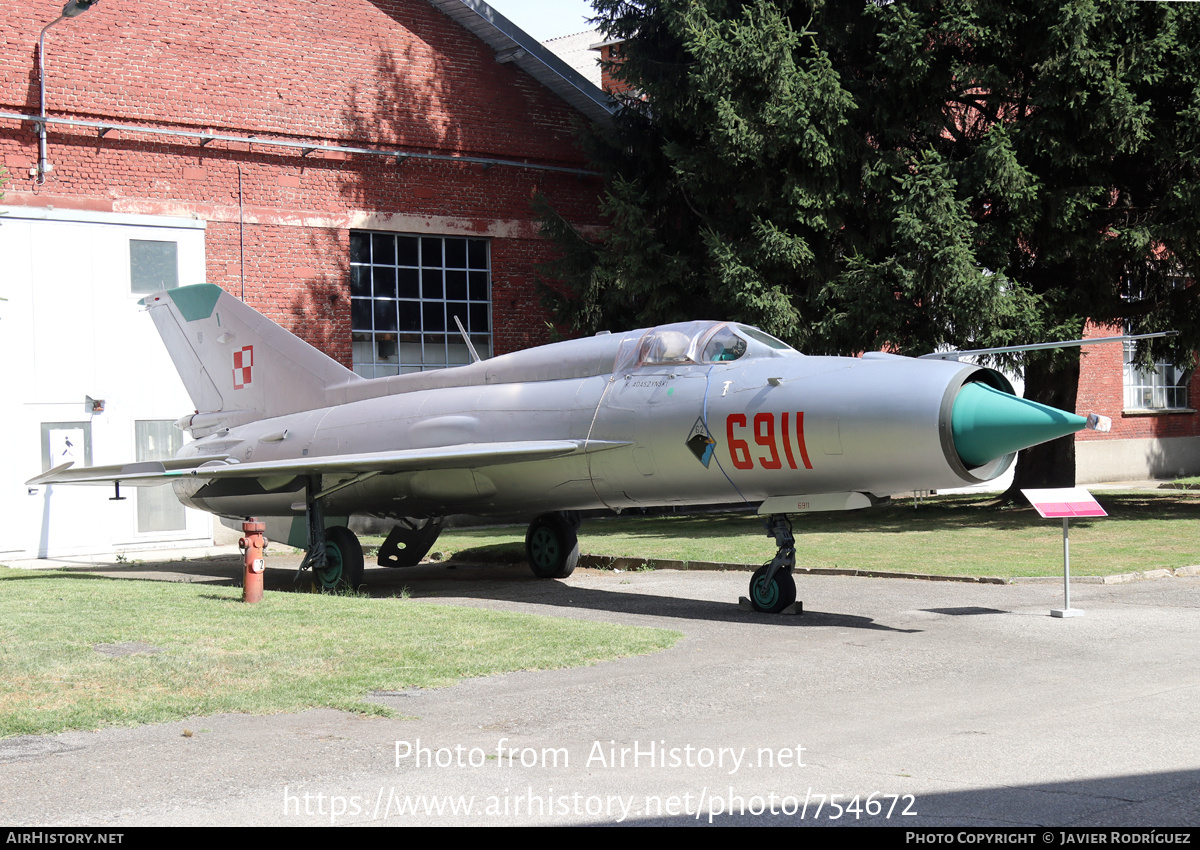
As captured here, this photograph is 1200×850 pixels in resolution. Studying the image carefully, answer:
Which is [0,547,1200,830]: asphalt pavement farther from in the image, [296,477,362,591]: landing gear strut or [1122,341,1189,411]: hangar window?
[1122,341,1189,411]: hangar window

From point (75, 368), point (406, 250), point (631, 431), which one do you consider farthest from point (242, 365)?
point (406, 250)

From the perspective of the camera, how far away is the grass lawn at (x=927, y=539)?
48.5 feet

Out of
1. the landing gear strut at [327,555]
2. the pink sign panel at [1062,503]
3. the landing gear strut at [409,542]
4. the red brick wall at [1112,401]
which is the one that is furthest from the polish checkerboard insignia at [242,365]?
the red brick wall at [1112,401]

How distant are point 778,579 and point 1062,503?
2722 millimetres

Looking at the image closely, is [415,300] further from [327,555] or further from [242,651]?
[242,651]

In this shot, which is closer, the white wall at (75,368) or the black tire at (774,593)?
the black tire at (774,593)

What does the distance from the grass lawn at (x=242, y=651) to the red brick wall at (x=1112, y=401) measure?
26020mm

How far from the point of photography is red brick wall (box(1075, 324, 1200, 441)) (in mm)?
33031

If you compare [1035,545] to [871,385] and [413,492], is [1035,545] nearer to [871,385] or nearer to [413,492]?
[871,385]

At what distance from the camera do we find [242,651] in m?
9.12

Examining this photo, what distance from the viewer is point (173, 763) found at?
19.6 feet

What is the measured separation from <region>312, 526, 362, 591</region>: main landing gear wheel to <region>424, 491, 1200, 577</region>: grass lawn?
11.4 ft

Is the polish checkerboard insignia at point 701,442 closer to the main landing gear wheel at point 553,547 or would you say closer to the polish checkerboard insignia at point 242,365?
the main landing gear wheel at point 553,547

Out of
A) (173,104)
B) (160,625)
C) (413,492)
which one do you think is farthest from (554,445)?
(173,104)
